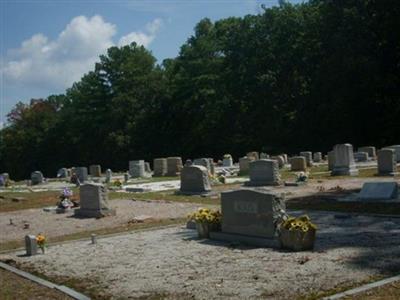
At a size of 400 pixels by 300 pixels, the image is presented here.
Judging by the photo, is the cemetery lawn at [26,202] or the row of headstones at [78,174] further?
the row of headstones at [78,174]

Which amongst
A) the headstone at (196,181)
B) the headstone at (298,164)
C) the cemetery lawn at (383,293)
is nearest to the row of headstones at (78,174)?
the headstone at (298,164)

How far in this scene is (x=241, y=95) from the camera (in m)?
62.2

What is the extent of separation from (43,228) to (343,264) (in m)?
10.6

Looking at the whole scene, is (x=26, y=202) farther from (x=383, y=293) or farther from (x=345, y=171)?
(x=383, y=293)

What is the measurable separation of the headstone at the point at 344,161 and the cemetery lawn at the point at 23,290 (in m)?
19.5

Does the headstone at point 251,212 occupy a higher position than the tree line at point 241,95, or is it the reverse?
the tree line at point 241,95

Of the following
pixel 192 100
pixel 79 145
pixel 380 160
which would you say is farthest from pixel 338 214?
pixel 79 145

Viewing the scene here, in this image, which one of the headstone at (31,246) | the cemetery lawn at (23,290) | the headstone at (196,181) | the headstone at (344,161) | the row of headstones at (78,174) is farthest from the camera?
the row of headstones at (78,174)

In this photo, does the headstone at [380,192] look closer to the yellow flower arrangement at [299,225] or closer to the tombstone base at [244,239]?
the tombstone base at [244,239]

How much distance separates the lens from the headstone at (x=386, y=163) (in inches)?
974

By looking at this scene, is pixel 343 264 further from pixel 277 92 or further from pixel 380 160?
pixel 277 92

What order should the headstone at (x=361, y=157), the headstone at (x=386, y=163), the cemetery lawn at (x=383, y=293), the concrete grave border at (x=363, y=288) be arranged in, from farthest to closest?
the headstone at (x=361, y=157) → the headstone at (x=386, y=163) → the concrete grave border at (x=363, y=288) → the cemetery lawn at (x=383, y=293)

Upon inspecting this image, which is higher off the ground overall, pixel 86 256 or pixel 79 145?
pixel 79 145

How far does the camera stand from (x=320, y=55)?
192 feet
